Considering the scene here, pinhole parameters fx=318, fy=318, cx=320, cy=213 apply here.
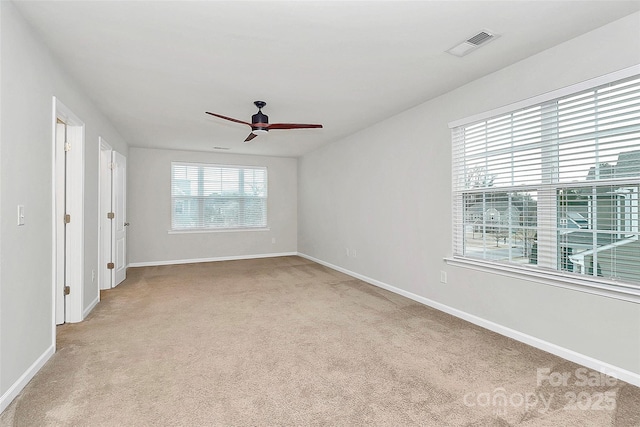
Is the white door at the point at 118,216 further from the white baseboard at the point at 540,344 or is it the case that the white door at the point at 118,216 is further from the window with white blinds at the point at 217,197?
the white baseboard at the point at 540,344

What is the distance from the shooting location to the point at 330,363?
251 centimetres

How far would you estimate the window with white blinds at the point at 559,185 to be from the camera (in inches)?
89.9

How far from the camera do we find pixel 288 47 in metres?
2.58

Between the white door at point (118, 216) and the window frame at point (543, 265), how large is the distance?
478 centimetres

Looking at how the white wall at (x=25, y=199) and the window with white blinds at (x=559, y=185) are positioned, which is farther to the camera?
the window with white blinds at (x=559, y=185)

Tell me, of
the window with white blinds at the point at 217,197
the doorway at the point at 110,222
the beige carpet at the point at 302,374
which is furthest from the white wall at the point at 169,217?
the beige carpet at the point at 302,374

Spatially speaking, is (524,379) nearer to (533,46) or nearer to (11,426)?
(533,46)

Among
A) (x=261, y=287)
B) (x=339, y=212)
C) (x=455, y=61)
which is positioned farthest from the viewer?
(x=339, y=212)

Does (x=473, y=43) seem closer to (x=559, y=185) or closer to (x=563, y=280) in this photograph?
(x=559, y=185)

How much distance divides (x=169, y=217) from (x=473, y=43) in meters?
6.48

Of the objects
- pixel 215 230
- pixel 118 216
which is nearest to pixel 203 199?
pixel 215 230

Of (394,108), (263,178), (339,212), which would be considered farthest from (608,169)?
(263,178)

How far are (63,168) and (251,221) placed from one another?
469 centimetres

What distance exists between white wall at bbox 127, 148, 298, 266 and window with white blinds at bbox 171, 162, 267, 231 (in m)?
0.15
